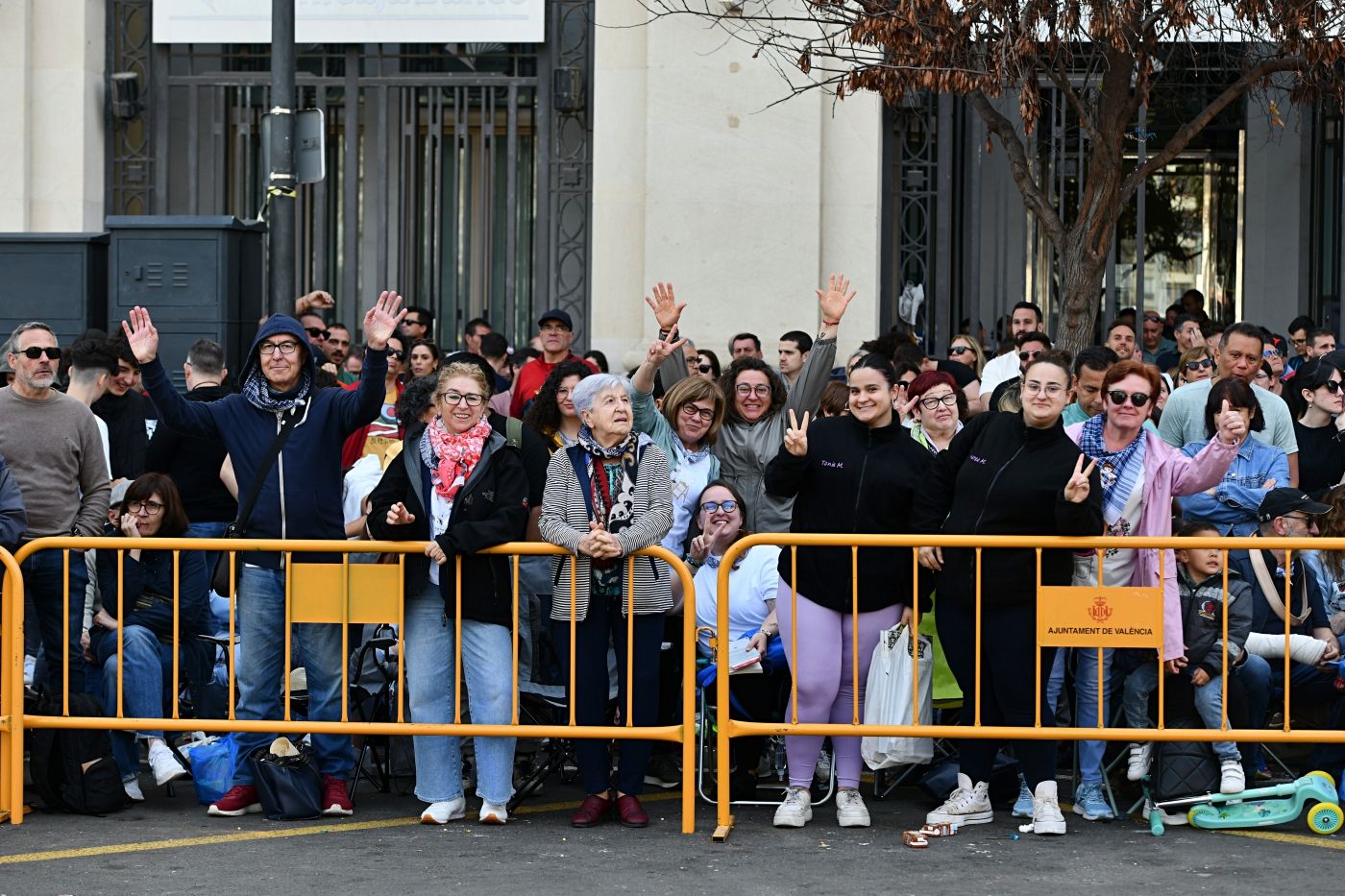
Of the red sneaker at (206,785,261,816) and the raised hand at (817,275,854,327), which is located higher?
the raised hand at (817,275,854,327)

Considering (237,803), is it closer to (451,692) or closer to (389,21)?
(451,692)

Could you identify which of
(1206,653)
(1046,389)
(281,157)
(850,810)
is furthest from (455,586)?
(281,157)

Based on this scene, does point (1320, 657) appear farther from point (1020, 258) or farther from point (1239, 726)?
point (1020, 258)

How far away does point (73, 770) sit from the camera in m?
8.25

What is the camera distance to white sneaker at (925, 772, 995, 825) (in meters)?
7.99

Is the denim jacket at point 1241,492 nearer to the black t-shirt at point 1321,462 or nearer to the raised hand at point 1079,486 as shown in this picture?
the black t-shirt at point 1321,462

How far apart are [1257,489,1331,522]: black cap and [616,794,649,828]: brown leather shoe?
3413 mm

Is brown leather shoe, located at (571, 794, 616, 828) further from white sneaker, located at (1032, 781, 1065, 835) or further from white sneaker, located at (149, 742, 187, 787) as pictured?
white sneaker, located at (149, 742, 187, 787)

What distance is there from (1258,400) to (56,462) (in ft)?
20.2

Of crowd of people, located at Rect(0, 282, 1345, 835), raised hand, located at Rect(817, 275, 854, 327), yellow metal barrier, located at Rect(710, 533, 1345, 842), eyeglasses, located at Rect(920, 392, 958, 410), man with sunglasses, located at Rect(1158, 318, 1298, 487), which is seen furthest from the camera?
man with sunglasses, located at Rect(1158, 318, 1298, 487)

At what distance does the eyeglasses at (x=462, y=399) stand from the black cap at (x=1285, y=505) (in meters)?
3.88

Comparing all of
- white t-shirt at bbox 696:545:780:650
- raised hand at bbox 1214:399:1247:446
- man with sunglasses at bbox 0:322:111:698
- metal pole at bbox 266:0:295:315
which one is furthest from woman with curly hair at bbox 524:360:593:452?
metal pole at bbox 266:0:295:315

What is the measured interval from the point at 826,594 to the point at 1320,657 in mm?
2348

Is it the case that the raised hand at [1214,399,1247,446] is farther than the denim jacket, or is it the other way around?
the denim jacket
